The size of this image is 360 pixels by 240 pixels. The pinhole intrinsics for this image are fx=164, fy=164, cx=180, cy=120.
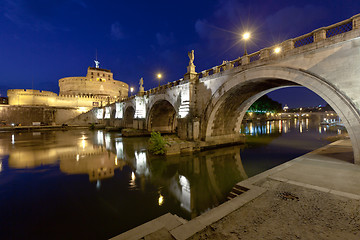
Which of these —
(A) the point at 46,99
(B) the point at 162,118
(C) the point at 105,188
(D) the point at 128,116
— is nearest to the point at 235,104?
(C) the point at 105,188

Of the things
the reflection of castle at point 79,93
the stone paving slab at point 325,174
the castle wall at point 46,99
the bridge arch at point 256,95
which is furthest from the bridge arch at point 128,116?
the stone paving slab at point 325,174

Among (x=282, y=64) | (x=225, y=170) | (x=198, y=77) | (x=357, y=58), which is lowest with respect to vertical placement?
(x=225, y=170)

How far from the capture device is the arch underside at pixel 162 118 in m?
23.5

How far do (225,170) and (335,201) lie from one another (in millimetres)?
5966

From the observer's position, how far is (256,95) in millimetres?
14227

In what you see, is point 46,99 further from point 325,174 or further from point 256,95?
point 325,174

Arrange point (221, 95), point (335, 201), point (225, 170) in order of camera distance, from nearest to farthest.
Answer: point (335, 201), point (225, 170), point (221, 95)

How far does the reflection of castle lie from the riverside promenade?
45.7 m

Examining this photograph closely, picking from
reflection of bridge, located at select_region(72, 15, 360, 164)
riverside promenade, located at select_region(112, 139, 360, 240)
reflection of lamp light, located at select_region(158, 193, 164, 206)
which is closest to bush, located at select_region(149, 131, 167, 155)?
reflection of bridge, located at select_region(72, 15, 360, 164)

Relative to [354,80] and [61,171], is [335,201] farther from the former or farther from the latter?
[61,171]

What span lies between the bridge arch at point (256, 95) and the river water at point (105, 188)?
3.32 m

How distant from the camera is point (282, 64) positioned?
9.06 m

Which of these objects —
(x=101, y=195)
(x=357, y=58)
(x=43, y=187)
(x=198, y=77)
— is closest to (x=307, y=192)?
(x=357, y=58)

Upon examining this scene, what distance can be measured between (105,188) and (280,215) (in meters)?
6.69
